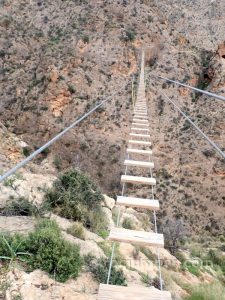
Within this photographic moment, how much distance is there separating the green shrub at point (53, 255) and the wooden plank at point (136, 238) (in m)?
0.93

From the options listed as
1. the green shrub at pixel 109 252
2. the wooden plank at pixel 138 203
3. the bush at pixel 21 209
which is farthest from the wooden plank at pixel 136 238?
the bush at pixel 21 209

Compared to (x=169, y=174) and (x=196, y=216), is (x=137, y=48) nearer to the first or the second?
(x=169, y=174)

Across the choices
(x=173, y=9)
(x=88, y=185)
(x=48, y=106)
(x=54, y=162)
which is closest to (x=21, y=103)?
(x=48, y=106)

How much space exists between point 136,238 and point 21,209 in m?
3.19

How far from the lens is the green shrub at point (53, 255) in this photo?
16.9ft

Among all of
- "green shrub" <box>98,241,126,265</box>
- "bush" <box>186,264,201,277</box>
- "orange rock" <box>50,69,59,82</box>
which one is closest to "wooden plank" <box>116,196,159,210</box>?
"green shrub" <box>98,241,126,265</box>

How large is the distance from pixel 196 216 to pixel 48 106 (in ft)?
51.7

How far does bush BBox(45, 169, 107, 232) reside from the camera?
817cm

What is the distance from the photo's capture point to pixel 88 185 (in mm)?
9664

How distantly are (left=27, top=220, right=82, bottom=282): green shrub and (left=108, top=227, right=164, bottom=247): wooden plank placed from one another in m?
0.93

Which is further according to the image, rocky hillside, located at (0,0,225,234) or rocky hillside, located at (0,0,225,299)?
rocky hillside, located at (0,0,225,234)

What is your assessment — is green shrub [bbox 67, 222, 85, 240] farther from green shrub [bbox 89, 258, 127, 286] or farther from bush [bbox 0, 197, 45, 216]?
green shrub [bbox 89, 258, 127, 286]

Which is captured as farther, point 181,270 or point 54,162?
point 54,162

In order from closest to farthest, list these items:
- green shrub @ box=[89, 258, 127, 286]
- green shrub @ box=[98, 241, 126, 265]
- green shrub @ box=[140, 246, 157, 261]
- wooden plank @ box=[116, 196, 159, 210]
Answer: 1. green shrub @ box=[89, 258, 127, 286]
2. wooden plank @ box=[116, 196, 159, 210]
3. green shrub @ box=[98, 241, 126, 265]
4. green shrub @ box=[140, 246, 157, 261]
